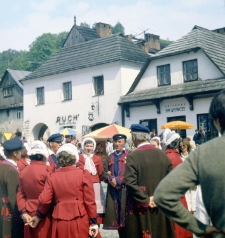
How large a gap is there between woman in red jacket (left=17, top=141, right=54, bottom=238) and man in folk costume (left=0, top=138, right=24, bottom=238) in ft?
0.67

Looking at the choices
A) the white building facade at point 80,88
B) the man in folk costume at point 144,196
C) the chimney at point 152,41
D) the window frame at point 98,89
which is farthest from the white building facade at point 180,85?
the man in folk costume at point 144,196

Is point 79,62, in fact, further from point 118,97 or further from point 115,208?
point 115,208

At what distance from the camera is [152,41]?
113 ft

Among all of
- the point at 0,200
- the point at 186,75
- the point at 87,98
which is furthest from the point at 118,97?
the point at 0,200

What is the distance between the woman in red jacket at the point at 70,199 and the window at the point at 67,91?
2228 cm

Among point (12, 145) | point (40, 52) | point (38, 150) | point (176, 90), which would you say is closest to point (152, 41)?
point (176, 90)

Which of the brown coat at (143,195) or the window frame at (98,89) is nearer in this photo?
the brown coat at (143,195)

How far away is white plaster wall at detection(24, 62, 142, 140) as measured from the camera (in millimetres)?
24453

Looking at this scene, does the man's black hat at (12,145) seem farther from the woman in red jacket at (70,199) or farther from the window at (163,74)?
the window at (163,74)

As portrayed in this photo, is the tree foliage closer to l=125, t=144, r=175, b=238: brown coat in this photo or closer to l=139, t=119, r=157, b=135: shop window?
l=139, t=119, r=157, b=135: shop window

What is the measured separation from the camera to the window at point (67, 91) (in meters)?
26.9

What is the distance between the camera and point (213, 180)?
2.30 m

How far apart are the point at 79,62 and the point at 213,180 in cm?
2515

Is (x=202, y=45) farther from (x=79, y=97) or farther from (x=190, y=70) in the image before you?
(x=79, y=97)
